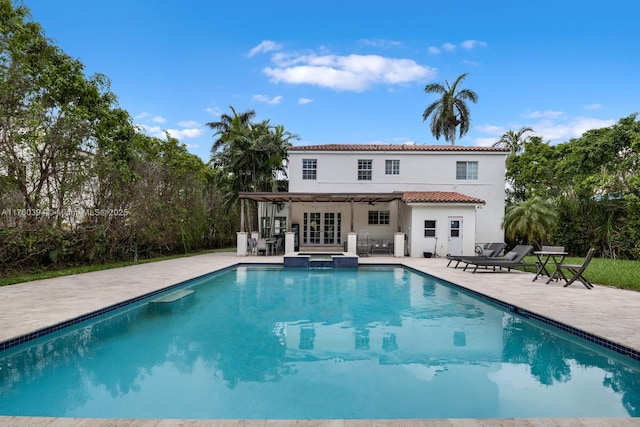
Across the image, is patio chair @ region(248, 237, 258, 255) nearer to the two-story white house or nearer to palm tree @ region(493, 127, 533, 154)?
the two-story white house

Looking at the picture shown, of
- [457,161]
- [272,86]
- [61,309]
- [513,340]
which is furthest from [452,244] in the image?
[61,309]

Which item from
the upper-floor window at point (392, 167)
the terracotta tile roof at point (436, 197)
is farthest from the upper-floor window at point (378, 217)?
the upper-floor window at point (392, 167)

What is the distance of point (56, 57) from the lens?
12.1 m

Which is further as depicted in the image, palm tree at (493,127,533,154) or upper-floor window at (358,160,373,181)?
palm tree at (493,127,533,154)

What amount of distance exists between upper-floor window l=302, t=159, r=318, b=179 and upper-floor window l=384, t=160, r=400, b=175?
414 centimetres

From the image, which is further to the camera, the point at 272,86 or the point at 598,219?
the point at 272,86

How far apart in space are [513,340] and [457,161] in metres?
17.1

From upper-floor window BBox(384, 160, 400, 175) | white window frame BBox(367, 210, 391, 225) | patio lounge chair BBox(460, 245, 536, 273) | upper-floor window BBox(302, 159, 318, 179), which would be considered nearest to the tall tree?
upper-floor window BBox(302, 159, 318, 179)

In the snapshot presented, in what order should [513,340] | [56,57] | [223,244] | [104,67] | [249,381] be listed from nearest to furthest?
1. [249,381]
2. [513,340]
3. [56,57]
4. [104,67]
5. [223,244]

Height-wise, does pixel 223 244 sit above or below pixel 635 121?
below

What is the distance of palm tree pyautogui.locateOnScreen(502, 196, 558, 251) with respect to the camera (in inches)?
756

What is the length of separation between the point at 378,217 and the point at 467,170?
5799 millimetres

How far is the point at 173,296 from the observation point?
915 centimetres

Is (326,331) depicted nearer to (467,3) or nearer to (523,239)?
(467,3)
